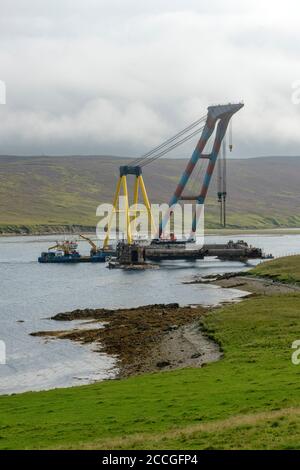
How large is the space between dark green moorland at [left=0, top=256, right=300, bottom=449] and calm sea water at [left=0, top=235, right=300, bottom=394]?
6.76 meters

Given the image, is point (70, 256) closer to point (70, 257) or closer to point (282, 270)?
point (70, 257)

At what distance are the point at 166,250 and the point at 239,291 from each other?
53106 millimetres

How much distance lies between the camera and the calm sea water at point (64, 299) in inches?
1660

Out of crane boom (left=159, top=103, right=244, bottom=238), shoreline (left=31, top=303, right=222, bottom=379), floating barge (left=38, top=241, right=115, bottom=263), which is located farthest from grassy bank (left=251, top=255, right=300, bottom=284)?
floating barge (left=38, top=241, right=115, bottom=263)

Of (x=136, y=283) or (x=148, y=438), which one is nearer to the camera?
(x=148, y=438)

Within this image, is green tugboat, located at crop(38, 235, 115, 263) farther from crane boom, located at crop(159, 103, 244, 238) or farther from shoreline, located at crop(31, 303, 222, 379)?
shoreline, located at crop(31, 303, 222, 379)

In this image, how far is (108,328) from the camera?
5700 centimetres

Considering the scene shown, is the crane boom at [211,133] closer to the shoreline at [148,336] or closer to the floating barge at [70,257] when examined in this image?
the floating barge at [70,257]

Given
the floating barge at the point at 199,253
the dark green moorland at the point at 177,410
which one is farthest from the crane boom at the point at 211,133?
the dark green moorland at the point at 177,410

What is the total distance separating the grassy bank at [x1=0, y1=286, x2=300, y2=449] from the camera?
2203cm
